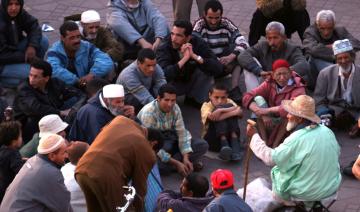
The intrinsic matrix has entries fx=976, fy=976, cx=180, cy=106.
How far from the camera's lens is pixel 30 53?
1137 centimetres

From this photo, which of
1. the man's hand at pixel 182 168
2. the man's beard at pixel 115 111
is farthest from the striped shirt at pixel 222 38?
the man's beard at pixel 115 111

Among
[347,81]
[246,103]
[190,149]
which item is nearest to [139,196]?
[190,149]

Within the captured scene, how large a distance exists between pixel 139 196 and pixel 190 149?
9.07 feet

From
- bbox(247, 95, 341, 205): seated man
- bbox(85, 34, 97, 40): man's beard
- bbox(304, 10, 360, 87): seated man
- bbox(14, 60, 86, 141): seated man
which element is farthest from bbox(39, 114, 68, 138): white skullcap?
bbox(304, 10, 360, 87): seated man

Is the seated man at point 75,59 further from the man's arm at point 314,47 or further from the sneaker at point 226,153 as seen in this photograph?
the man's arm at point 314,47

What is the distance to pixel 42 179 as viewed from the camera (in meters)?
7.90

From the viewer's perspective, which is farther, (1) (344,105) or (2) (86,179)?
(1) (344,105)

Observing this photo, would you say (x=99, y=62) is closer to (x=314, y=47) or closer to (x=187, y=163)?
(x=187, y=163)

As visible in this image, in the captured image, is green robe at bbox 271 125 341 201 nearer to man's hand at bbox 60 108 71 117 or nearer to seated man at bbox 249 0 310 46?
man's hand at bbox 60 108 71 117

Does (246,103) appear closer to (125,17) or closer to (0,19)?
(125,17)

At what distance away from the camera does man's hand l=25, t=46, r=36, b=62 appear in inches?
447

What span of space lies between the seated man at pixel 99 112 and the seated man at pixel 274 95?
1.53 meters

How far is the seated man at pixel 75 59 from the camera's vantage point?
10.8 m

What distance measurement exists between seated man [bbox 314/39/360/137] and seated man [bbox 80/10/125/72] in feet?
7.97
